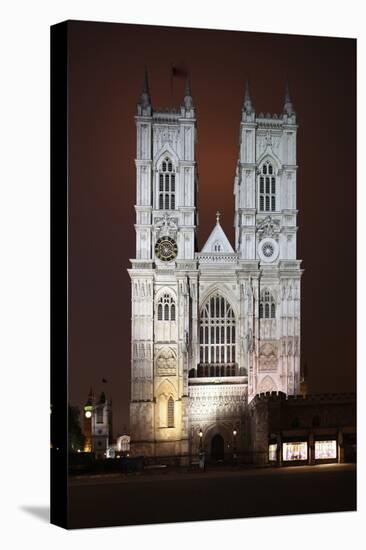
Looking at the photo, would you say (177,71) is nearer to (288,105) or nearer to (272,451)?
(288,105)

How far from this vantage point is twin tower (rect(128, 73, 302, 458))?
1988 centimetres

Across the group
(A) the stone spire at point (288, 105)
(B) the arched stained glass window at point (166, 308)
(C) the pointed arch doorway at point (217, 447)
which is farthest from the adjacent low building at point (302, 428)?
(A) the stone spire at point (288, 105)

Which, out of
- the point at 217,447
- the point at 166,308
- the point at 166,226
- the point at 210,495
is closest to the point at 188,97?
the point at 166,226

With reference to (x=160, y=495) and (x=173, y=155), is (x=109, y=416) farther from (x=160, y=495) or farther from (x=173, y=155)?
(x=173, y=155)

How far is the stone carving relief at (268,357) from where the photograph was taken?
2048cm

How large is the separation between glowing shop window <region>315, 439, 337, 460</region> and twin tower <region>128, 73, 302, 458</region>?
0.89m

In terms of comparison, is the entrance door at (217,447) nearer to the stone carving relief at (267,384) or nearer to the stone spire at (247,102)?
the stone carving relief at (267,384)

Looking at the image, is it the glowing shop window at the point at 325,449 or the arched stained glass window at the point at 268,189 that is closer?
the glowing shop window at the point at 325,449

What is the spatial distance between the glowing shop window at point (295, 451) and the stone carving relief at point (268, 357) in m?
1.15

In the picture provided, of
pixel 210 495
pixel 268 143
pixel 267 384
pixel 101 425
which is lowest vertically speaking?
pixel 210 495

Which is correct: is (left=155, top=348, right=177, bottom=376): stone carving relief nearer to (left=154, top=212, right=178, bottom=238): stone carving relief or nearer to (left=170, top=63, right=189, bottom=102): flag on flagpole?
(left=154, top=212, right=178, bottom=238): stone carving relief

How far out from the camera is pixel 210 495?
766 inches

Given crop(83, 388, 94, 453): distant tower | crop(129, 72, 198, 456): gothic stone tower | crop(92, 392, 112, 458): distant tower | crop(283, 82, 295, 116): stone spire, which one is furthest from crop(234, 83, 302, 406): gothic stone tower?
crop(83, 388, 94, 453): distant tower

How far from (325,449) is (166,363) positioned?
266 centimetres
